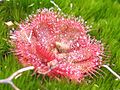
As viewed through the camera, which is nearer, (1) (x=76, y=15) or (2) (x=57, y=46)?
(2) (x=57, y=46)

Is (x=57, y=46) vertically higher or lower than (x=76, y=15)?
lower

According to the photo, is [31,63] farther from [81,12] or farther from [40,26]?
[81,12]

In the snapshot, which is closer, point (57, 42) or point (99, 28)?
point (57, 42)

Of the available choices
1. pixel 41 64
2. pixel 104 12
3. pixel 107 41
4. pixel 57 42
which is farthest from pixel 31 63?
pixel 104 12
